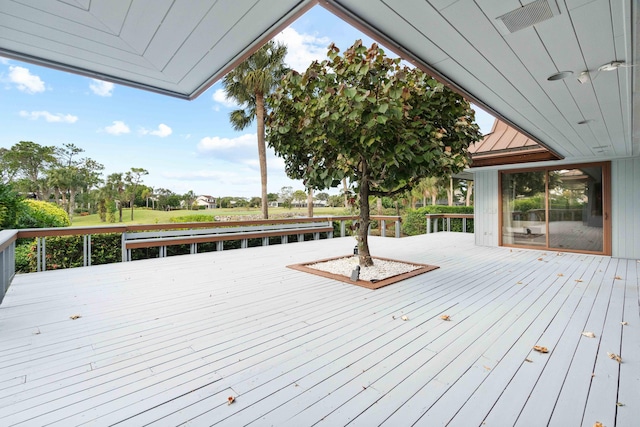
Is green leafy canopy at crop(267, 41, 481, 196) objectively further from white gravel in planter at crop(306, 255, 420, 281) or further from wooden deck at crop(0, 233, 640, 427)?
wooden deck at crop(0, 233, 640, 427)

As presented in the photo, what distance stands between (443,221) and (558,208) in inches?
173

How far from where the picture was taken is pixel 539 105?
3020mm

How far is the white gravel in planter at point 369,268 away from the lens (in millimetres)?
4262

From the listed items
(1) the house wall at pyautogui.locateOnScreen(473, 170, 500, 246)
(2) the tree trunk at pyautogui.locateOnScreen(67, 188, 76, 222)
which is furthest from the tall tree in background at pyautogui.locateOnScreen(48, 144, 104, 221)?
(1) the house wall at pyautogui.locateOnScreen(473, 170, 500, 246)

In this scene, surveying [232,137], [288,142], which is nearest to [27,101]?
[232,137]

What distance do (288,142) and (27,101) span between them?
33002mm

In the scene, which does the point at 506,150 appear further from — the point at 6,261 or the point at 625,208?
the point at 6,261

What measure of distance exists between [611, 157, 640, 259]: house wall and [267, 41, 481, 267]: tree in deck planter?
4117mm

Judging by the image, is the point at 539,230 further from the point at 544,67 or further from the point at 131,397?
the point at 131,397

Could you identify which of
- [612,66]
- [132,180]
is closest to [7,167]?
[132,180]

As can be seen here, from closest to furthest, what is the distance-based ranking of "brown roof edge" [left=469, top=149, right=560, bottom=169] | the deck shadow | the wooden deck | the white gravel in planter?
the wooden deck < the deck shadow < the white gravel in planter < "brown roof edge" [left=469, top=149, right=560, bottom=169]

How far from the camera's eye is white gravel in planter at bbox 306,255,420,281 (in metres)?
4.26

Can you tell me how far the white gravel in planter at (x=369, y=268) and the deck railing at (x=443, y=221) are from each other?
583cm

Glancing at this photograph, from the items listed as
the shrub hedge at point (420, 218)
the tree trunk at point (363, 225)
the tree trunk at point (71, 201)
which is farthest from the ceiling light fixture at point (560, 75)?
the tree trunk at point (71, 201)
